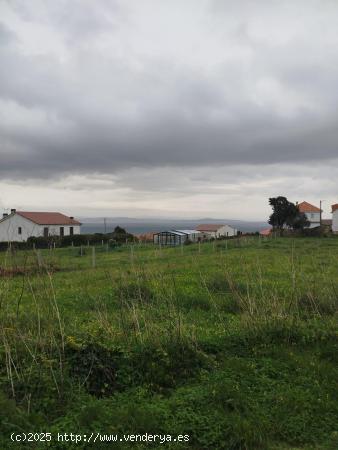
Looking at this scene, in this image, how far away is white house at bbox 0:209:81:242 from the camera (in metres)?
64.6

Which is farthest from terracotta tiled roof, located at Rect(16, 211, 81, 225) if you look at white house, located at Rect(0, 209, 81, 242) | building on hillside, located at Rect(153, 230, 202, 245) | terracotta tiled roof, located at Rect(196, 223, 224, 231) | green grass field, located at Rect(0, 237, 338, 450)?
green grass field, located at Rect(0, 237, 338, 450)

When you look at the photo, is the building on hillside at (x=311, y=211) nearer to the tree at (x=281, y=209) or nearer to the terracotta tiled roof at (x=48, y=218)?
the tree at (x=281, y=209)

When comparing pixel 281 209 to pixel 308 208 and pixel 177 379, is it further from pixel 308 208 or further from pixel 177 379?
pixel 177 379

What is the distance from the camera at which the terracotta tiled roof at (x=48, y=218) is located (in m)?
67.4

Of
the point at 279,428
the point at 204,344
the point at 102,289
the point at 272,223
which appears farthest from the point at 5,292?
the point at 272,223

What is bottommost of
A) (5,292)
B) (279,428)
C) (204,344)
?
(279,428)

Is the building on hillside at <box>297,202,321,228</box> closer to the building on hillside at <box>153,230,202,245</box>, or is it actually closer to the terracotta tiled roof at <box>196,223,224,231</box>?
the terracotta tiled roof at <box>196,223,224,231</box>

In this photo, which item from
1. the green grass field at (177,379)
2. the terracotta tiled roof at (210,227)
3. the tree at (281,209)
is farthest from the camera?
the terracotta tiled roof at (210,227)

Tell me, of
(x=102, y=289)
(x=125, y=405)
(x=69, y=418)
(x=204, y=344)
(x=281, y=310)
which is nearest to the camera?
(x=69, y=418)

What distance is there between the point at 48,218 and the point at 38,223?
14.7ft

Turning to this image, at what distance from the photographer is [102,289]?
11828mm

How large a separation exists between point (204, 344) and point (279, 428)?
195 cm

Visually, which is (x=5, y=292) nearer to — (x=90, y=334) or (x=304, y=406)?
(x=90, y=334)

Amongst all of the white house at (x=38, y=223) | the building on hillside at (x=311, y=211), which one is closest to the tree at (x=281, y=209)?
the white house at (x=38, y=223)
